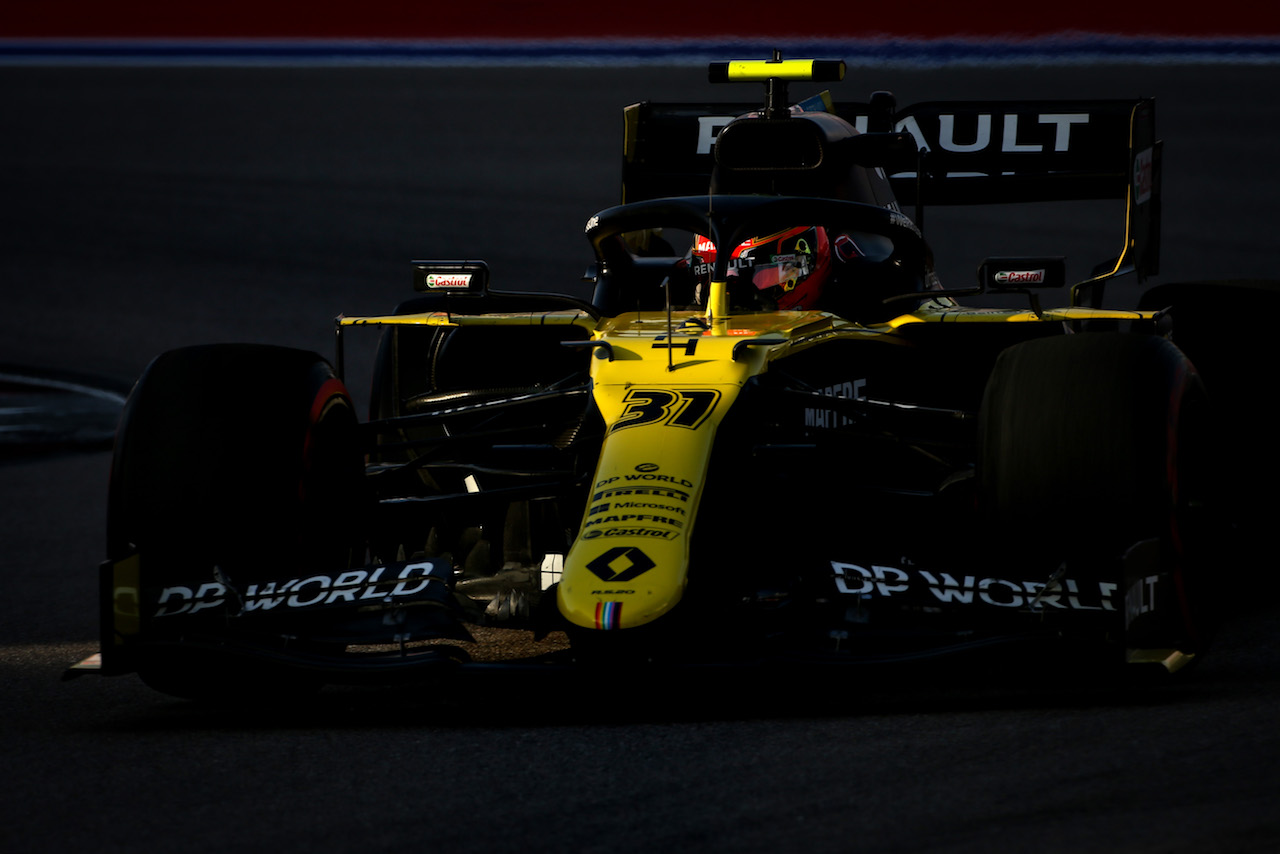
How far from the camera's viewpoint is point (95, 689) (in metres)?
5.32

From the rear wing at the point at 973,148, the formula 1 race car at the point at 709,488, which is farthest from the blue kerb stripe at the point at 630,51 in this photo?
the formula 1 race car at the point at 709,488

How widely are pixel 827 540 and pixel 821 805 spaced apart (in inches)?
73.0

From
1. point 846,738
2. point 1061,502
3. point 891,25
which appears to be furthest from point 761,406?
point 891,25

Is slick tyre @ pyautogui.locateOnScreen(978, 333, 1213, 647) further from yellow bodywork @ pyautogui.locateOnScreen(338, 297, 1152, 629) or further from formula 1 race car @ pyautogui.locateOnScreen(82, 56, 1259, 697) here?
yellow bodywork @ pyautogui.locateOnScreen(338, 297, 1152, 629)

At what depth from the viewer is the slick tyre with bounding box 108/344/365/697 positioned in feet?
16.0

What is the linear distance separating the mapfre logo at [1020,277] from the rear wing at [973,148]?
87.8 inches

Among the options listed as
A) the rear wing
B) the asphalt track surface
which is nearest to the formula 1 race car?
the asphalt track surface

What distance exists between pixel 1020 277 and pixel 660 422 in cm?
139

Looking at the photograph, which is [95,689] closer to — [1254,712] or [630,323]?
[630,323]

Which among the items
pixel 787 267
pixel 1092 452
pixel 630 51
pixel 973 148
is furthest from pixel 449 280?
pixel 630 51

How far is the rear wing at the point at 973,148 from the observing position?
27.2 feet

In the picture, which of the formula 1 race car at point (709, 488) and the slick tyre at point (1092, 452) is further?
the slick tyre at point (1092, 452)

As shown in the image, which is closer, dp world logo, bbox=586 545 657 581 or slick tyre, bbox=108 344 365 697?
dp world logo, bbox=586 545 657 581

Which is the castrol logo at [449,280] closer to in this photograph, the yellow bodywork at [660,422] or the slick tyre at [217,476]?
the yellow bodywork at [660,422]
